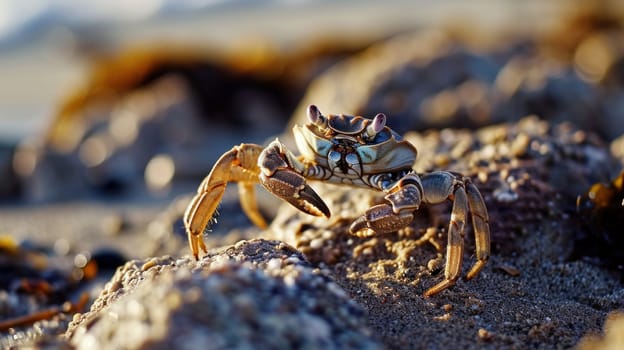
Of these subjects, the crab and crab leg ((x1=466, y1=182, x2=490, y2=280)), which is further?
crab leg ((x1=466, y1=182, x2=490, y2=280))

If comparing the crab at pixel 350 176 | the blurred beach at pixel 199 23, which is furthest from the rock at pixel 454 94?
the blurred beach at pixel 199 23

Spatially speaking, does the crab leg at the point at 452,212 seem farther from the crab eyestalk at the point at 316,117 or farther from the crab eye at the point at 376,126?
the crab eyestalk at the point at 316,117

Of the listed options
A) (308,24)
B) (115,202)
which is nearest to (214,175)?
(115,202)

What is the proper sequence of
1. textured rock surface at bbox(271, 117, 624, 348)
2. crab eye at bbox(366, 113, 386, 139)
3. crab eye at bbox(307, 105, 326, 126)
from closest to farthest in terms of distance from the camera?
textured rock surface at bbox(271, 117, 624, 348) → crab eye at bbox(366, 113, 386, 139) → crab eye at bbox(307, 105, 326, 126)

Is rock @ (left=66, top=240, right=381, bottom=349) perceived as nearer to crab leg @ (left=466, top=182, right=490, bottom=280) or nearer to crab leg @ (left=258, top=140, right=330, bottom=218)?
crab leg @ (left=258, top=140, right=330, bottom=218)

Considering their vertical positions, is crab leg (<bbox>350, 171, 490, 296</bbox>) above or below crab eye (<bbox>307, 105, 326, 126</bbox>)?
below

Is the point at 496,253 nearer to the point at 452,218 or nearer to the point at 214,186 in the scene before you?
the point at 452,218

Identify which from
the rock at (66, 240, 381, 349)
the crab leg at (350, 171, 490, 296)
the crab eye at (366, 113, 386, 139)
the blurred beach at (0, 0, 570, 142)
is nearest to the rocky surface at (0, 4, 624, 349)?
the rock at (66, 240, 381, 349)

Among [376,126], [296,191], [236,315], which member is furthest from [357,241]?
[236,315]
